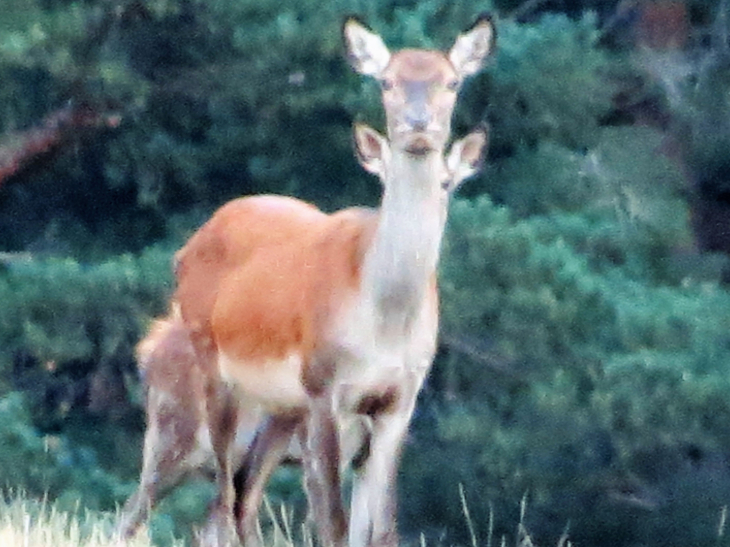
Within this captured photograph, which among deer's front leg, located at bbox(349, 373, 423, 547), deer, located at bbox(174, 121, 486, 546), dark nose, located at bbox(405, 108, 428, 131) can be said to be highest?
dark nose, located at bbox(405, 108, 428, 131)

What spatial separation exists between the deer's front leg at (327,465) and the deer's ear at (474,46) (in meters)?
1.40

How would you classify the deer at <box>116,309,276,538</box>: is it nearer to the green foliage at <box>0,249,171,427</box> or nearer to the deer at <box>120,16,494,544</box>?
the deer at <box>120,16,494,544</box>

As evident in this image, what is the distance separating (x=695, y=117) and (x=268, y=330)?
21.5ft

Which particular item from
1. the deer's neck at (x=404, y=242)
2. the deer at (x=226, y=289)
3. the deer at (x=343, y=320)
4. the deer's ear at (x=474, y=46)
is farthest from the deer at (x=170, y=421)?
the deer's ear at (x=474, y=46)

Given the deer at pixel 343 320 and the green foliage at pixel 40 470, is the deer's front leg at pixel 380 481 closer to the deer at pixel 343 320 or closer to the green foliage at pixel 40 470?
the deer at pixel 343 320

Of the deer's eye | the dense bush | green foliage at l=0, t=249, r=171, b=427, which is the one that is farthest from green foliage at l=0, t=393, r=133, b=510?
the deer's eye

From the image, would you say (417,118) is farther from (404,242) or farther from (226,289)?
(226,289)

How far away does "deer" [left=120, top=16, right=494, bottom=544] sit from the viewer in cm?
652

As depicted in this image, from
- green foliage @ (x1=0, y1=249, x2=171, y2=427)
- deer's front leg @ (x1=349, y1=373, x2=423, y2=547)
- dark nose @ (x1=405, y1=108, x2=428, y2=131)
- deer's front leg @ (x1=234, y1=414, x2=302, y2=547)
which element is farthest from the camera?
green foliage @ (x1=0, y1=249, x2=171, y2=427)

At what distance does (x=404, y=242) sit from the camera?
6586 mm

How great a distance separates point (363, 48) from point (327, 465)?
1.57m

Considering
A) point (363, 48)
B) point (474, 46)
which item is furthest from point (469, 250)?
point (363, 48)

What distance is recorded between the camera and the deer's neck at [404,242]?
255 inches

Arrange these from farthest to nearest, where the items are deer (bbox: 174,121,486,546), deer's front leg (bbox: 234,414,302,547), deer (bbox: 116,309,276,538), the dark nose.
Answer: deer (bbox: 116,309,276,538), deer's front leg (bbox: 234,414,302,547), deer (bbox: 174,121,486,546), the dark nose
